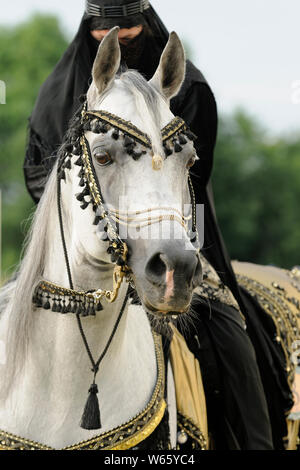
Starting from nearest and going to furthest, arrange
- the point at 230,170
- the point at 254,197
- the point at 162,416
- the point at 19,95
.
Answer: the point at 162,416
the point at 19,95
the point at 230,170
the point at 254,197

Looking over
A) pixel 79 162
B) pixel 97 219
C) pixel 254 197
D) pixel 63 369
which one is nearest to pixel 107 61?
pixel 79 162

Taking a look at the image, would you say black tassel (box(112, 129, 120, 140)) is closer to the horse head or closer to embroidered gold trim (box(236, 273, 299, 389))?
the horse head

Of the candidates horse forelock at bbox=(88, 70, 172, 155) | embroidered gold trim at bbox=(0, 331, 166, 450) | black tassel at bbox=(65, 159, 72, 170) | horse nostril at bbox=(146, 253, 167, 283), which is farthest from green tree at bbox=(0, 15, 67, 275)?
horse nostril at bbox=(146, 253, 167, 283)

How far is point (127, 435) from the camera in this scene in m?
3.83

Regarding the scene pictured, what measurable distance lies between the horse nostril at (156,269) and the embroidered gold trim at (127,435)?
3.35 feet

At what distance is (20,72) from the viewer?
3494 cm

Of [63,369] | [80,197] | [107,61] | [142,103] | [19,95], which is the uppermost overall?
[19,95]

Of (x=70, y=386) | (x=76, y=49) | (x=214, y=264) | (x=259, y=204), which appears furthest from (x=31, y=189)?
(x=259, y=204)

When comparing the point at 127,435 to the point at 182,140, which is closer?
the point at 182,140

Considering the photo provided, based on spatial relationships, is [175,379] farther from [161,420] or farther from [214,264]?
[214,264]

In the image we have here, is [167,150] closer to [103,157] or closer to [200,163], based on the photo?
[103,157]

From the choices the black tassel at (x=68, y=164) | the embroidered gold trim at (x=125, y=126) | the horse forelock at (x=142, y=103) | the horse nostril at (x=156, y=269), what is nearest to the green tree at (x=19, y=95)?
the black tassel at (x=68, y=164)

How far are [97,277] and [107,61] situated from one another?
0.98m

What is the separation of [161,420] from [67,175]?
4.46ft
